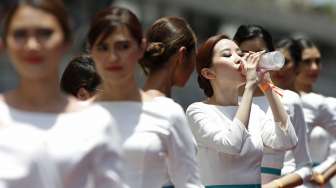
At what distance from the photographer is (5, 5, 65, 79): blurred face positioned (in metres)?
5.04

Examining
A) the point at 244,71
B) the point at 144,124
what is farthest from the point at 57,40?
the point at 244,71

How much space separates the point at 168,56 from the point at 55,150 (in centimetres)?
153

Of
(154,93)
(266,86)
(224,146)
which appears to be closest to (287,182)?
(266,86)

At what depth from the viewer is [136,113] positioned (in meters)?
5.78

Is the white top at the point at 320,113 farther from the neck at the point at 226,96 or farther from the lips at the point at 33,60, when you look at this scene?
the lips at the point at 33,60

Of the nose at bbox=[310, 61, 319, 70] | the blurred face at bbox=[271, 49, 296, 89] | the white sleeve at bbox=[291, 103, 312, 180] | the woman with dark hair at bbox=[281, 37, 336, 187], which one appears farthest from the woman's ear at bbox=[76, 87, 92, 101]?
the nose at bbox=[310, 61, 319, 70]

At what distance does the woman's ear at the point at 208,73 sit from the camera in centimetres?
698

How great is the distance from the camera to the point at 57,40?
511cm

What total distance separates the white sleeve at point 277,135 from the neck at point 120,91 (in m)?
1.63

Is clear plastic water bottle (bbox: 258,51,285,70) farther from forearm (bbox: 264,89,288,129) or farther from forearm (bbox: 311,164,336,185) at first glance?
forearm (bbox: 311,164,336,185)

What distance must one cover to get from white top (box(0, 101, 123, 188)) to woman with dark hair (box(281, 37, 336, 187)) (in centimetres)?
384

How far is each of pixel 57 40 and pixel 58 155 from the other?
1.54 ft

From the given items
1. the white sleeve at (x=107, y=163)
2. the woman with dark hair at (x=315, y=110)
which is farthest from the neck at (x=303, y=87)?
the white sleeve at (x=107, y=163)

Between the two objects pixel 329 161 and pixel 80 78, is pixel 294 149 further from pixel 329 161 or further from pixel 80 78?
pixel 329 161
